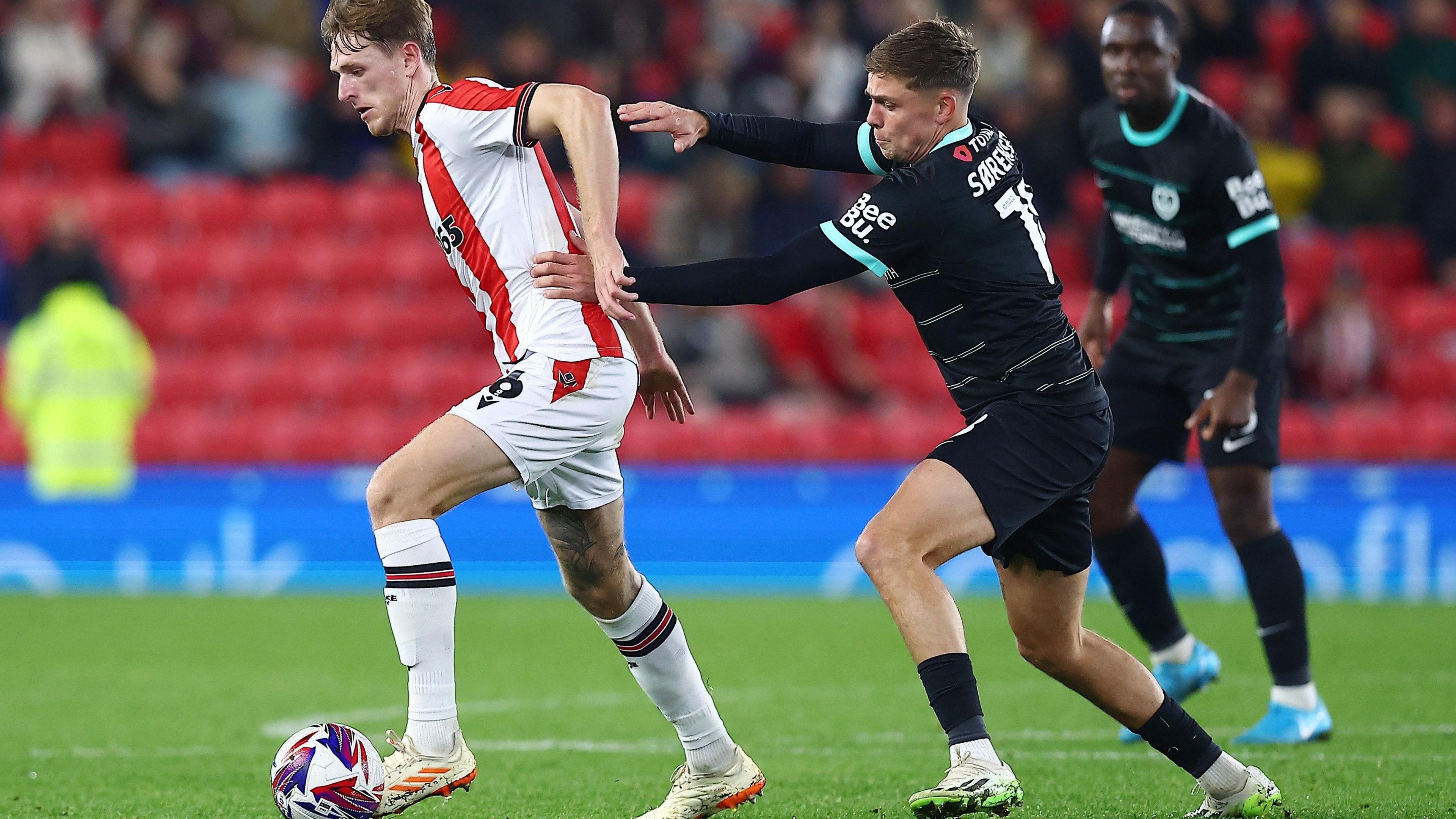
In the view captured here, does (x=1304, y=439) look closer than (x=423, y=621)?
No

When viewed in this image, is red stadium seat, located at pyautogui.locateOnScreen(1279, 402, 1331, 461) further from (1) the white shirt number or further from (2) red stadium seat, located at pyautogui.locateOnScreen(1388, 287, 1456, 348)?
(1) the white shirt number

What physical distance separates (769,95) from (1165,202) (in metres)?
8.77

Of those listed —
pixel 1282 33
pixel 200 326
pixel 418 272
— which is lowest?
pixel 200 326

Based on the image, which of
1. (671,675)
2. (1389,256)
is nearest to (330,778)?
(671,675)

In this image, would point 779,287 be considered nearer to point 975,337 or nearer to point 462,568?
point 975,337

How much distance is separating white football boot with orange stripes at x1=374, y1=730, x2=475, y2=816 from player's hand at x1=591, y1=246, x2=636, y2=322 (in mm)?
1138

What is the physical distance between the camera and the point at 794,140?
15.9 feet

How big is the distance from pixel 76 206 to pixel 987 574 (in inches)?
285

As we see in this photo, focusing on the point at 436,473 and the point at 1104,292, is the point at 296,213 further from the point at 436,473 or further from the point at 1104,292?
the point at 436,473

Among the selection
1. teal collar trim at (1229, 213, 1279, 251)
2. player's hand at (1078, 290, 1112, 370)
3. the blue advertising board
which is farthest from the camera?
the blue advertising board

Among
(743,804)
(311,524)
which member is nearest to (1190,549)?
(311,524)

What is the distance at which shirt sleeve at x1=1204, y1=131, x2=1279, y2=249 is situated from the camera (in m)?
5.98

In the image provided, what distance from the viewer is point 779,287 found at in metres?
4.25

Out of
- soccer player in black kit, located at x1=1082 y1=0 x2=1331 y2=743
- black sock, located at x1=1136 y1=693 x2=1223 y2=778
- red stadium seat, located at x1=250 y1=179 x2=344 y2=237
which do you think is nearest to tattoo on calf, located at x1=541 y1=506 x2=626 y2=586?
black sock, located at x1=1136 y1=693 x2=1223 y2=778
